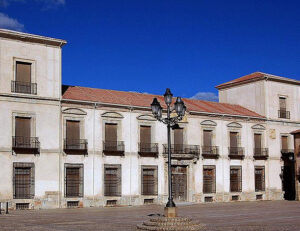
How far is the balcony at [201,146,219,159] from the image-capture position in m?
35.2

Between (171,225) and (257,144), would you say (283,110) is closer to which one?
(257,144)

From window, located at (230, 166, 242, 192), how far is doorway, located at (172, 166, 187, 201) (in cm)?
410

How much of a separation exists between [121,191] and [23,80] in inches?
350

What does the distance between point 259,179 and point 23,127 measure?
18.7 m

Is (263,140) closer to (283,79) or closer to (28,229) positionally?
(283,79)

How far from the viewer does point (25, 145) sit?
91.9 ft

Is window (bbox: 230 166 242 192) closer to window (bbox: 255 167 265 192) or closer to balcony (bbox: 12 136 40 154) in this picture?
window (bbox: 255 167 265 192)

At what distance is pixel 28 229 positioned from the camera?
54.9ft

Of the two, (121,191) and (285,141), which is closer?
(121,191)

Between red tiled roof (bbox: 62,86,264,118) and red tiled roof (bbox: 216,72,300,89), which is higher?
red tiled roof (bbox: 216,72,300,89)

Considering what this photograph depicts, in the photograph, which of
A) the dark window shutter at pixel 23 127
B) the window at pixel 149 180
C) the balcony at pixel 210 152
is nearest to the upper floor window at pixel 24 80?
the dark window shutter at pixel 23 127

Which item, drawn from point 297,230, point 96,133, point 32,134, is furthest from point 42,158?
point 297,230

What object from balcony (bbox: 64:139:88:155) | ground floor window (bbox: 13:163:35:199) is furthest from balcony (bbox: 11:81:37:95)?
ground floor window (bbox: 13:163:35:199)

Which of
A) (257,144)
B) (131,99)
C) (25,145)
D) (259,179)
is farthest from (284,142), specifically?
(25,145)
